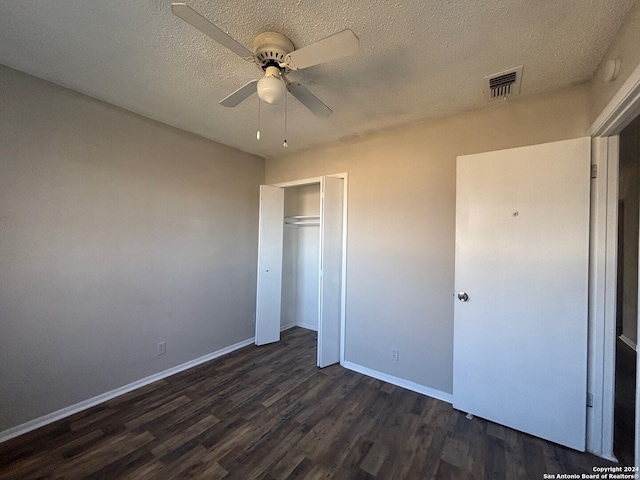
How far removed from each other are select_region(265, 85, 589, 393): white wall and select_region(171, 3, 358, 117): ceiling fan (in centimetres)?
126

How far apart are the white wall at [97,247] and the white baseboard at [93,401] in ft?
0.14

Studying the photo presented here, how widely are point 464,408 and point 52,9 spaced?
374cm

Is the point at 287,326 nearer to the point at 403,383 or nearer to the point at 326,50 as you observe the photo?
the point at 403,383

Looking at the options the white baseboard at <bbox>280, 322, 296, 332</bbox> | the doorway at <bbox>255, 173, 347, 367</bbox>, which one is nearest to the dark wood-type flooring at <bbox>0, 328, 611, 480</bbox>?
the doorway at <bbox>255, 173, 347, 367</bbox>

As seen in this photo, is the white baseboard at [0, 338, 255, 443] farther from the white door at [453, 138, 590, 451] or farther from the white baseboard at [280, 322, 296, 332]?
the white door at [453, 138, 590, 451]

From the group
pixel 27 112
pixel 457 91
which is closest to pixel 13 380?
pixel 27 112

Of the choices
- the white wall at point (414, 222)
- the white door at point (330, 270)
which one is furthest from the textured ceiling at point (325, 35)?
the white door at point (330, 270)

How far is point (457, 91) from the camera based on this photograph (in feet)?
6.45

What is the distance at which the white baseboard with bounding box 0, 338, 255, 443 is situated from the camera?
5.92 ft

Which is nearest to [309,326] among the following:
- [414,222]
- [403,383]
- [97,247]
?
[403,383]

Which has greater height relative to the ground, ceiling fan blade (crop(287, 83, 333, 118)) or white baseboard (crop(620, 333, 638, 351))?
ceiling fan blade (crop(287, 83, 333, 118))

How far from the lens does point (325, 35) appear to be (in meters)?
1.47

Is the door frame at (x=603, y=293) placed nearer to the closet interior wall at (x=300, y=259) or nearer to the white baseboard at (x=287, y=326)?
the closet interior wall at (x=300, y=259)

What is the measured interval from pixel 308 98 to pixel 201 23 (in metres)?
0.70
